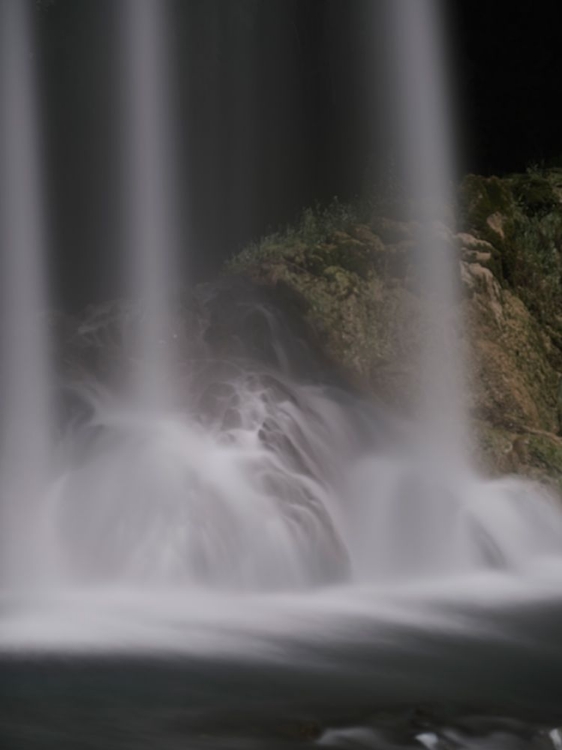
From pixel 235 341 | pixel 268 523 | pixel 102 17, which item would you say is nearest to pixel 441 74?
pixel 102 17

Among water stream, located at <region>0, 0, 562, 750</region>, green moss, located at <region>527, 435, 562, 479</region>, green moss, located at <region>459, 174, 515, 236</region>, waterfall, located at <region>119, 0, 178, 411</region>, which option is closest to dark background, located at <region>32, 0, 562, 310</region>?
waterfall, located at <region>119, 0, 178, 411</region>

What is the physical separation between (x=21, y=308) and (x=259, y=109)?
4.13 metres

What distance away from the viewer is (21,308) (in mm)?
10852

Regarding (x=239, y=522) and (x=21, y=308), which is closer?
(x=239, y=522)

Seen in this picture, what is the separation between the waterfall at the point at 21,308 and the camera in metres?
7.64

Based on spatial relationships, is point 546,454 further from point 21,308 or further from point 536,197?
point 21,308

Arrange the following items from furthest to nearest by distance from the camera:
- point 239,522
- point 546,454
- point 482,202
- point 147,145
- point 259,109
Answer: point 259,109 < point 147,145 < point 482,202 < point 546,454 < point 239,522

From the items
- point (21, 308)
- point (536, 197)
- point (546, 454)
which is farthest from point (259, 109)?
point (546, 454)

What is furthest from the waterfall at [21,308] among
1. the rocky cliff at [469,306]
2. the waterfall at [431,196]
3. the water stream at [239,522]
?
the waterfall at [431,196]

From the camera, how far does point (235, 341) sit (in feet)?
32.9

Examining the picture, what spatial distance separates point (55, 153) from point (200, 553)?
23.4 feet

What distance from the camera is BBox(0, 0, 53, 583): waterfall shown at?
7.64 m

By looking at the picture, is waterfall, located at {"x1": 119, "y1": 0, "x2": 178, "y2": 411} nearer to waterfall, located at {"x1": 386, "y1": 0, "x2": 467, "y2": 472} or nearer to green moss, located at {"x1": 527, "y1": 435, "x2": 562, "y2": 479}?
waterfall, located at {"x1": 386, "y1": 0, "x2": 467, "y2": 472}

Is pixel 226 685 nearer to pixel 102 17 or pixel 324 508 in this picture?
pixel 324 508
